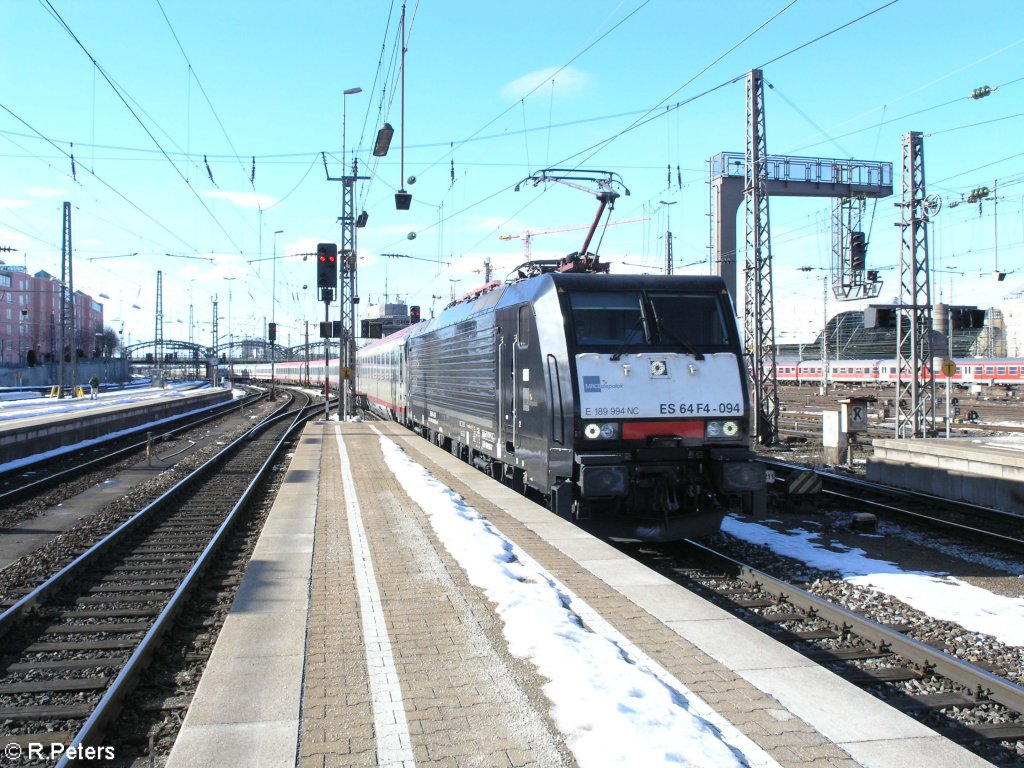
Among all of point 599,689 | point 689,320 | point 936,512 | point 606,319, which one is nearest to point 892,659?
point 599,689

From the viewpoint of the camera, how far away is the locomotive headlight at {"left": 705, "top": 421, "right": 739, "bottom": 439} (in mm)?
8977

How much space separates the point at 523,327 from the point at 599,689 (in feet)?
20.3

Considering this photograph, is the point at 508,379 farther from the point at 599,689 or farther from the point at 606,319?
the point at 599,689

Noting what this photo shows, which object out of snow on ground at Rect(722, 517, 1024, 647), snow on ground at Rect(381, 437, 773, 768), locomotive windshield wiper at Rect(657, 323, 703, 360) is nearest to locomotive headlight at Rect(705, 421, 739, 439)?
locomotive windshield wiper at Rect(657, 323, 703, 360)

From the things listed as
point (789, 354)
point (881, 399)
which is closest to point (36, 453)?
point (881, 399)

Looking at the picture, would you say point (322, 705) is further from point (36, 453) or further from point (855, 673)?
point (36, 453)

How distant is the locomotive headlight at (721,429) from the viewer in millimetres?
8977

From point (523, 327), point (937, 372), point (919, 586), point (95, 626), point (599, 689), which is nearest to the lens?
point (599, 689)

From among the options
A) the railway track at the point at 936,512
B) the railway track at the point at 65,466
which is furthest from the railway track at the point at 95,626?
the railway track at the point at 936,512

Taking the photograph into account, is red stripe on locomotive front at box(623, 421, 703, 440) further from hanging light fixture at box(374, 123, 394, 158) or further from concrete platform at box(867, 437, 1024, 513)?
hanging light fixture at box(374, 123, 394, 158)

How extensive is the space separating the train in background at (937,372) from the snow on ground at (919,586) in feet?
135

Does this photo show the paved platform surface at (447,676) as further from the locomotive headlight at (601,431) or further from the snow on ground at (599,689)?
the locomotive headlight at (601,431)

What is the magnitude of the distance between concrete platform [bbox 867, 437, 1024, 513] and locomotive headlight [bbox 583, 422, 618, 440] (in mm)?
7694

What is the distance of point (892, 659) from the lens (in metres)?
5.98
